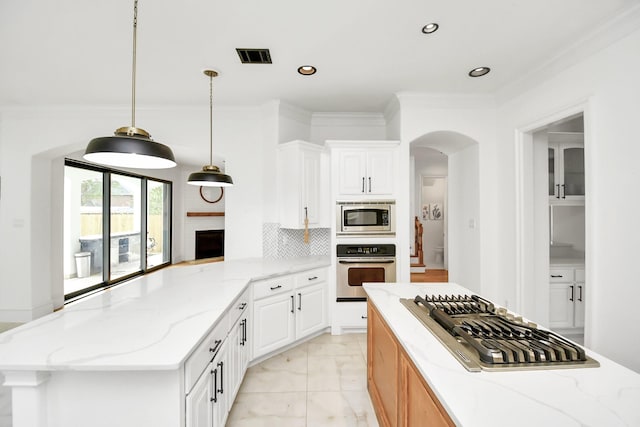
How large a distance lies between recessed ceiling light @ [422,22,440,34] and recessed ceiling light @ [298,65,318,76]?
1.02 m

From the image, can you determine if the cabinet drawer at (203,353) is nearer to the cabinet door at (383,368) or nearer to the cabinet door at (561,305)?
the cabinet door at (383,368)

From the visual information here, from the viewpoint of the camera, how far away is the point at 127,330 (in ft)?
4.49

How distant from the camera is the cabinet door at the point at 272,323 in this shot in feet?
8.49

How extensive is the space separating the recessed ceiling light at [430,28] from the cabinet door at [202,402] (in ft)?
8.66

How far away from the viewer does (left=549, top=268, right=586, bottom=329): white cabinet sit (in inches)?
122

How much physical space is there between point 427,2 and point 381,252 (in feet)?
7.64

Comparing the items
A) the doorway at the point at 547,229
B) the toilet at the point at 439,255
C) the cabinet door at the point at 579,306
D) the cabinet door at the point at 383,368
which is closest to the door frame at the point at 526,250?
the doorway at the point at 547,229

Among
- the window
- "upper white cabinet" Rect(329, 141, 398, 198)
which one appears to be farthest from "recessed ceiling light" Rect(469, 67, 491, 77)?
the window

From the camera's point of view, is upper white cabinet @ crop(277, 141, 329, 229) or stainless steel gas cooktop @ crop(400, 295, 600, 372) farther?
upper white cabinet @ crop(277, 141, 329, 229)

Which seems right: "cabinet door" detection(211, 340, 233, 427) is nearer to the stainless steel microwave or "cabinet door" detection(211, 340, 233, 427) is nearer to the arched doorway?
the stainless steel microwave

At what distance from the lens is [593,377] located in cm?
95

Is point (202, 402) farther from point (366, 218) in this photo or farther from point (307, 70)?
point (307, 70)

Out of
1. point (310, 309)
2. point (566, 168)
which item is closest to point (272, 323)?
point (310, 309)

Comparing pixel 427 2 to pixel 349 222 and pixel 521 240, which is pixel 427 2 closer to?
pixel 349 222
